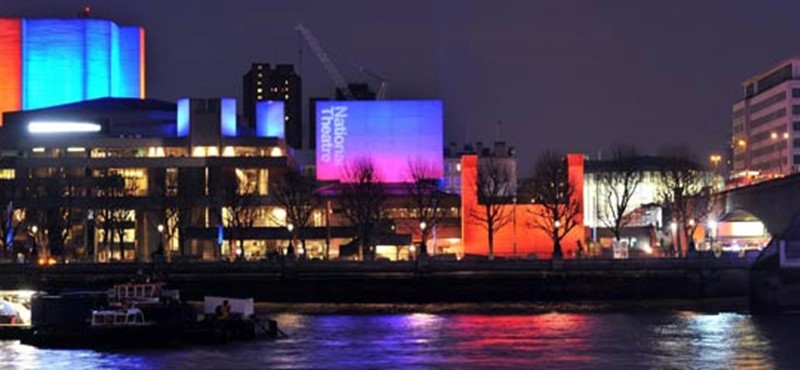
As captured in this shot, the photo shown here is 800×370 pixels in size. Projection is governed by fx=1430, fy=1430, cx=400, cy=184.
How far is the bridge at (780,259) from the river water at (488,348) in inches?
519

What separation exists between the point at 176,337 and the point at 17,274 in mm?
54559

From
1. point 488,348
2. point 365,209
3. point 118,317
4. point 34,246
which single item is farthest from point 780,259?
point 34,246

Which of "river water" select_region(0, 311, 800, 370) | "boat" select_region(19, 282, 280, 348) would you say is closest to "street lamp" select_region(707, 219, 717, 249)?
"river water" select_region(0, 311, 800, 370)

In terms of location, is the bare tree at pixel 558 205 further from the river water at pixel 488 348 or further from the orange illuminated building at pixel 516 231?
the river water at pixel 488 348

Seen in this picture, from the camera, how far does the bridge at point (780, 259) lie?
12156 cm

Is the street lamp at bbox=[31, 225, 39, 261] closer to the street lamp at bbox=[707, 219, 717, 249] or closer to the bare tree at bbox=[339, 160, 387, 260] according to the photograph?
the bare tree at bbox=[339, 160, 387, 260]

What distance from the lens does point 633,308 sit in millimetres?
121812

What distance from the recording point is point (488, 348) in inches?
3381

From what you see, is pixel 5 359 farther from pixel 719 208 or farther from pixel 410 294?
pixel 719 208

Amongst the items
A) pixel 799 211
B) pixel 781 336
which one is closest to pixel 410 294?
pixel 799 211

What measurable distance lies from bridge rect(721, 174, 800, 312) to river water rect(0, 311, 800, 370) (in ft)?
43.2

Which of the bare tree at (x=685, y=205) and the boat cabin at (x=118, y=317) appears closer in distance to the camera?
the boat cabin at (x=118, y=317)

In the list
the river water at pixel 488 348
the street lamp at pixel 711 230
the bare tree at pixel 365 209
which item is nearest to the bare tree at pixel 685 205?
the street lamp at pixel 711 230

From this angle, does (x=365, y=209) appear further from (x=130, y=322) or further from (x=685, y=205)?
(x=130, y=322)
